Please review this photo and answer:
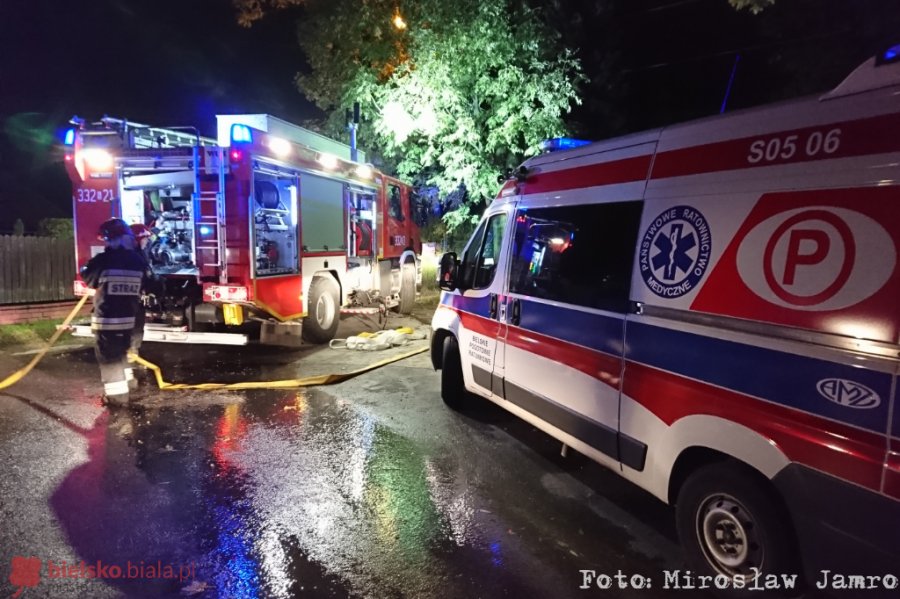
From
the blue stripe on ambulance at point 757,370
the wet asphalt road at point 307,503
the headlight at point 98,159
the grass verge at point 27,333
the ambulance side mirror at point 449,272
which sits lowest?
the wet asphalt road at point 307,503

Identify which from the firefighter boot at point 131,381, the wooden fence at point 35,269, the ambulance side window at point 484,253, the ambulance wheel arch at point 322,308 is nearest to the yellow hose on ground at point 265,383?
the firefighter boot at point 131,381

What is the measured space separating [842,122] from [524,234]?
2.49 metres

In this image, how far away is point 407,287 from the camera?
1212cm

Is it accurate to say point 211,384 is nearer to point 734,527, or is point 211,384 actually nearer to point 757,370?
point 734,527

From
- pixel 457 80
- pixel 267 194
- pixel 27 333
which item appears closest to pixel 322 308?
pixel 267 194

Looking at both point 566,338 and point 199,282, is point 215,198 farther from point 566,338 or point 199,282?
point 566,338

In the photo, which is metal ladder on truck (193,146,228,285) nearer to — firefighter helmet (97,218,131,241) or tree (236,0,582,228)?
firefighter helmet (97,218,131,241)

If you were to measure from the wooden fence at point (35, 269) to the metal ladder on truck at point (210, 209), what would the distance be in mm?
4986

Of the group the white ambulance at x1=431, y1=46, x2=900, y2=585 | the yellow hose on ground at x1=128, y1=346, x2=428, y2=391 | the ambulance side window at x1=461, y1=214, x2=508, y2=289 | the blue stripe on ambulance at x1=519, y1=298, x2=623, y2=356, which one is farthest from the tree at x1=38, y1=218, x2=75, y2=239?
the white ambulance at x1=431, y1=46, x2=900, y2=585

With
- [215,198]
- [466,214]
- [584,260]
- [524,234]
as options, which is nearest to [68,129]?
[215,198]

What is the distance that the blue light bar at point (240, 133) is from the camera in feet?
22.5

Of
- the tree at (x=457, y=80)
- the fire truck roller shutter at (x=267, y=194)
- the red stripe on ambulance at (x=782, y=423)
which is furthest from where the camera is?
the tree at (x=457, y=80)

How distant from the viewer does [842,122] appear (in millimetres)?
2447

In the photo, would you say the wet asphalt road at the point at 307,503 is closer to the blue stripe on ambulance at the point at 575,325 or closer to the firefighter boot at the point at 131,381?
the firefighter boot at the point at 131,381
